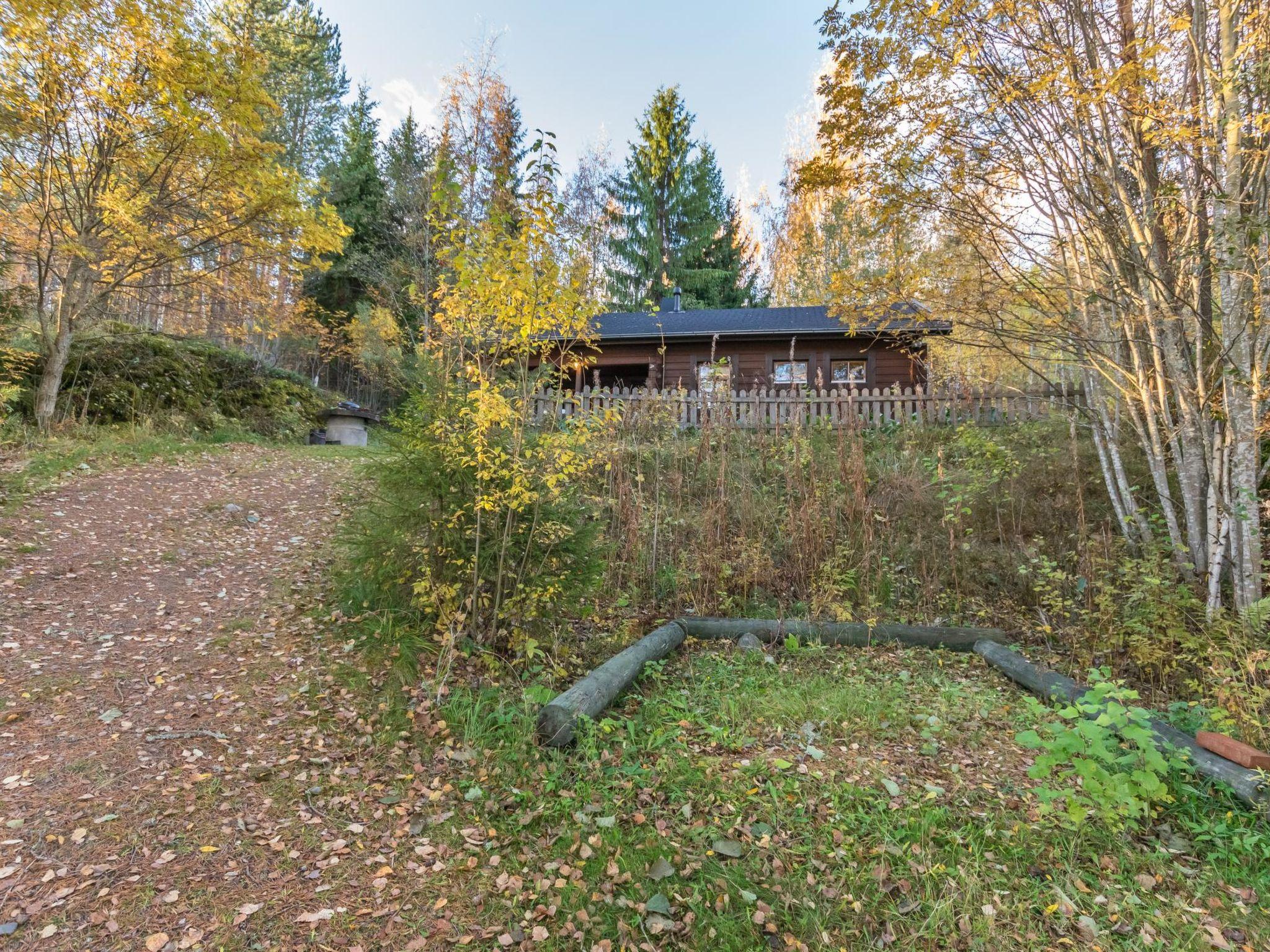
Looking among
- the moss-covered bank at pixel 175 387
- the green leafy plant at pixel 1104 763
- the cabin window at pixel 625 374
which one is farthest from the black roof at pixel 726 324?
the green leafy plant at pixel 1104 763

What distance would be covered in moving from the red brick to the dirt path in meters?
4.25

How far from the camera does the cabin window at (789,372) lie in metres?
14.0

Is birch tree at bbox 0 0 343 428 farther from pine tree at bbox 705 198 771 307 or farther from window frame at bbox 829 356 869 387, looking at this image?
pine tree at bbox 705 198 771 307

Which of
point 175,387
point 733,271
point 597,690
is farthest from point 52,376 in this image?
point 733,271

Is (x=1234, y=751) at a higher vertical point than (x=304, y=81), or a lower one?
lower

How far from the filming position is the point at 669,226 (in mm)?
22453

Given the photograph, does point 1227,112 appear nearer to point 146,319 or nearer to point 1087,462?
point 1087,462

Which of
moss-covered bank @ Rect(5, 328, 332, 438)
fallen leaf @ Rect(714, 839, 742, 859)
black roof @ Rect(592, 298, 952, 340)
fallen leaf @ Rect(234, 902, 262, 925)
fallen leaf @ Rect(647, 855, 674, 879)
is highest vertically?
black roof @ Rect(592, 298, 952, 340)

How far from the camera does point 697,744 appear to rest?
128 inches

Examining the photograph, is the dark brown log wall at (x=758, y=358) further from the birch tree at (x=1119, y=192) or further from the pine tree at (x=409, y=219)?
the birch tree at (x=1119, y=192)

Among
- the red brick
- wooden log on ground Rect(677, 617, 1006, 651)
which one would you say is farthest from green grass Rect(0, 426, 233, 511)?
the red brick

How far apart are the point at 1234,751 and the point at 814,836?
2.09 m

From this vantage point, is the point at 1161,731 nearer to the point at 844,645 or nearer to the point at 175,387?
the point at 844,645

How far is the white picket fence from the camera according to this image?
7.04 metres
